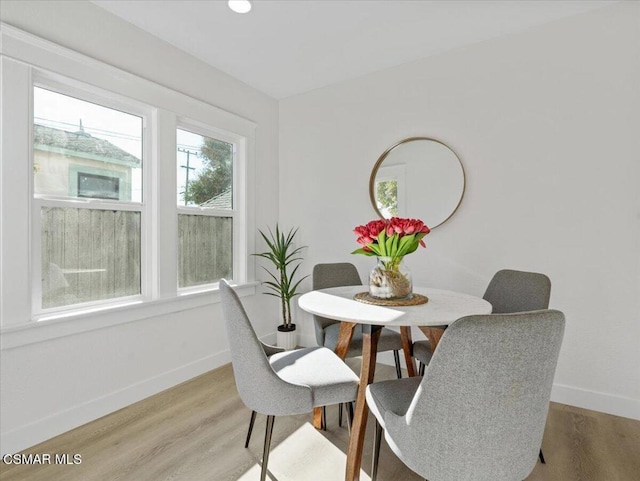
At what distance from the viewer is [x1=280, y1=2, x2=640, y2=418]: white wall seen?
7.39 ft

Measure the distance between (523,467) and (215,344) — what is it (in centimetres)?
255

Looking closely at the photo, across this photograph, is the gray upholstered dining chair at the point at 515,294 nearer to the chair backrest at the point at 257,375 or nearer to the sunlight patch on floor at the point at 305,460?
Answer: the sunlight patch on floor at the point at 305,460

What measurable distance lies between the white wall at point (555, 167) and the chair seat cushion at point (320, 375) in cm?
151

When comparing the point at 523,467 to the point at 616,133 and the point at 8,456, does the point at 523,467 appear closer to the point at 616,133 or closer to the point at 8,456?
the point at 616,133

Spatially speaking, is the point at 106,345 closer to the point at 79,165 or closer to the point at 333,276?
the point at 79,165

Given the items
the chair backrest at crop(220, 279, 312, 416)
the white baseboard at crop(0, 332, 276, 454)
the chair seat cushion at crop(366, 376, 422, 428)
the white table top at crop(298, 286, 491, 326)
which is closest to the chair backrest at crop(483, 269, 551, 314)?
the white table top at crop(298, 286, 491, 326)

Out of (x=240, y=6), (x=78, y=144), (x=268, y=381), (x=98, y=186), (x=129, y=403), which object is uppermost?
(x=240, y=6)

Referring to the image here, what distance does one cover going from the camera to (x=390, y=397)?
140 centimetres

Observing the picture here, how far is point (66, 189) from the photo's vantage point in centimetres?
217

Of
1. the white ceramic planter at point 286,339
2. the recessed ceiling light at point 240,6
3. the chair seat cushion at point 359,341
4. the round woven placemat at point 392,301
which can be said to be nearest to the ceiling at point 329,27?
the recessed ceiling light at point 240,6

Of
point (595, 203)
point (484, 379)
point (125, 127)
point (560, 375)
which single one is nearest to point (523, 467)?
point (484, 379)

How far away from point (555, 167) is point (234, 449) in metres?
2.75

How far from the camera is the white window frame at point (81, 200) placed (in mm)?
1850

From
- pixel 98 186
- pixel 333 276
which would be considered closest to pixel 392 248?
pixel 333 276
